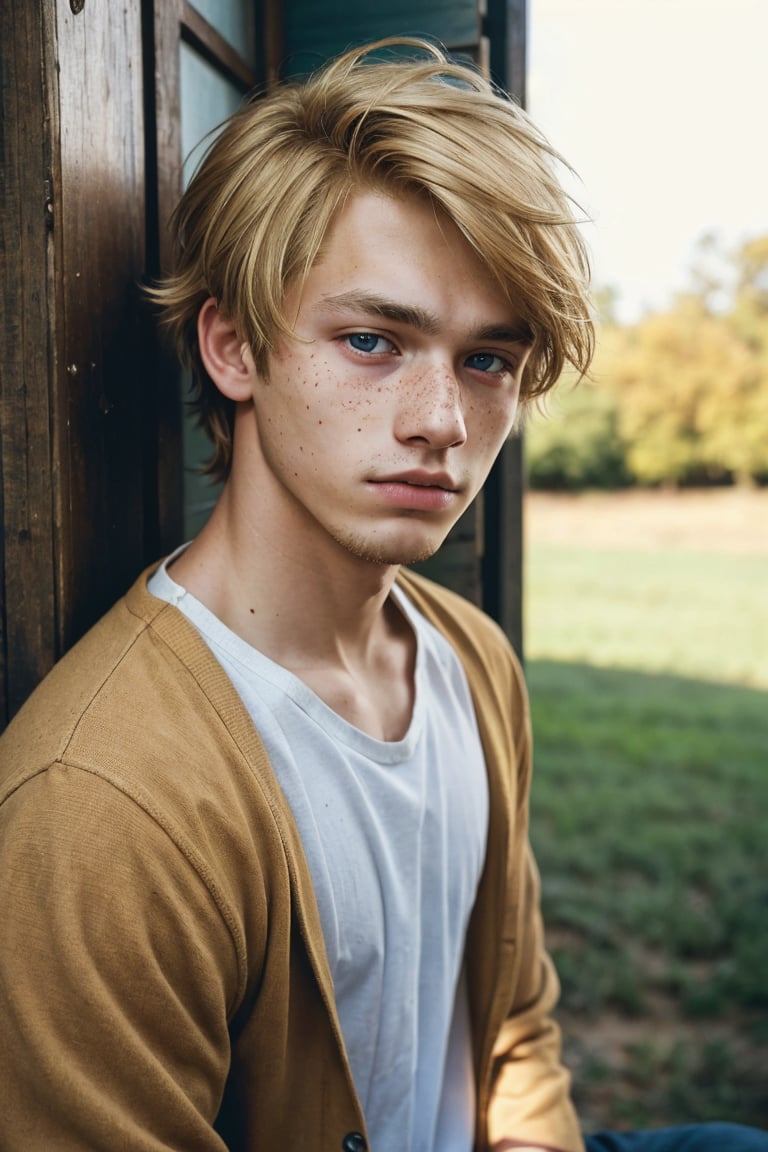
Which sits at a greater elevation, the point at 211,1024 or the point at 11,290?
the point at 11,290

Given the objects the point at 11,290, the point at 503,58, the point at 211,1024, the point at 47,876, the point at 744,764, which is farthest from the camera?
the point at 744,764

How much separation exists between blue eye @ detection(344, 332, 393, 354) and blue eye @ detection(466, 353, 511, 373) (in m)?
0.16

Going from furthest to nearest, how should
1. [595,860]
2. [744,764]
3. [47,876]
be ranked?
[744,764]
[595,860]
[47,876]

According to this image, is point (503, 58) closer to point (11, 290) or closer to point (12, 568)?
point (11, 290)

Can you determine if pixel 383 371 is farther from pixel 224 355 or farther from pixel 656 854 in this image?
pixel 656 854

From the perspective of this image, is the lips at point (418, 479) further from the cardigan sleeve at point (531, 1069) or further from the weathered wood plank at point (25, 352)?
the cardigan sleeve at point (531, 1069)

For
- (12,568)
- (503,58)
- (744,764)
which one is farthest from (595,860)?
(12,568)

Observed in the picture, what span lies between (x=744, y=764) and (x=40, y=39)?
5.77m

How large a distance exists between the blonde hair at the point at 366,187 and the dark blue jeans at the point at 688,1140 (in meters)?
1.38

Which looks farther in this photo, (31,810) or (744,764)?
(744,764)

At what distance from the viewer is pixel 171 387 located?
1.76 meters

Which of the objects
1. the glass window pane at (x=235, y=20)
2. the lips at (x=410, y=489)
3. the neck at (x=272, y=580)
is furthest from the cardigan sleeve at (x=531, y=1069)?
the glass window pane at (x=235, y=20)

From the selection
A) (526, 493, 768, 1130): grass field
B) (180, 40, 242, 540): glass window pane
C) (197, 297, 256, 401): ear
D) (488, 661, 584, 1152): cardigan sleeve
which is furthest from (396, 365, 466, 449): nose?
(526, 493, 768, 1130): grass field

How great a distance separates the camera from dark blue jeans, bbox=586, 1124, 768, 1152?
1.74m
